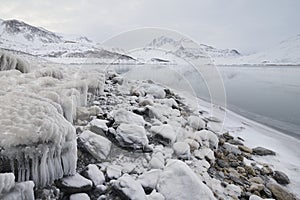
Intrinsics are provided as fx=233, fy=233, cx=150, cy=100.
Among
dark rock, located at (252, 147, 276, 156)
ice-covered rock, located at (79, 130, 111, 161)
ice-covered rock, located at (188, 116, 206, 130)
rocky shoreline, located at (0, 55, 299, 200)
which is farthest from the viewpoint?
ice-covered rock, located at (188, 116, 206, 130)

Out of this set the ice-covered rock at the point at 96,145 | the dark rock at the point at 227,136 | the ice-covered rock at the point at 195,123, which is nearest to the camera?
the ice-covered rock at the point at 96,145

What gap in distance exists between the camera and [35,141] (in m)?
2.58

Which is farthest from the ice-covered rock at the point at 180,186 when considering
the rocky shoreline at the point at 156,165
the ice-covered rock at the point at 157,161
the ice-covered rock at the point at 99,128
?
the ice-covered rock at the point at 99,128

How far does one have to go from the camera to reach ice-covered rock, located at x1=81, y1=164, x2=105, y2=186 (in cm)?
326

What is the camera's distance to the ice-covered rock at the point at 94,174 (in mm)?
3264

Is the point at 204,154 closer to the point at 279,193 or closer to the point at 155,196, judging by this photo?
the point at 279,193

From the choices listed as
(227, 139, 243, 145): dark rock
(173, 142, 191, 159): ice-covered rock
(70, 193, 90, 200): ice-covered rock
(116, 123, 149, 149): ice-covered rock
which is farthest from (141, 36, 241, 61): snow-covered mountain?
(70, 193, 90, 200): ice-covered rock

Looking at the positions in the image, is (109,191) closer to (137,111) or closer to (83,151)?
(83,151)

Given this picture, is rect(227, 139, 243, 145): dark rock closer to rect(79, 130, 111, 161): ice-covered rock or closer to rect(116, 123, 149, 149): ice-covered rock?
rect(116, 123, 149, 149): ice-covered rock

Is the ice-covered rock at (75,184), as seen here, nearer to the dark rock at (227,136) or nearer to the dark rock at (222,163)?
the dark rock at (222,163)

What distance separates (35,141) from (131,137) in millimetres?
2185

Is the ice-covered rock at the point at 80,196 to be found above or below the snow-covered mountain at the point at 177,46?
below

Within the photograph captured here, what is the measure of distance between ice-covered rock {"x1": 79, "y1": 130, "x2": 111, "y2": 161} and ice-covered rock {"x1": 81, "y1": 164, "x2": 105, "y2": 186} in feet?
1.51

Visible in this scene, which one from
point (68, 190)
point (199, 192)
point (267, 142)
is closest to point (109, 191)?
point (68, 190)
